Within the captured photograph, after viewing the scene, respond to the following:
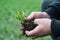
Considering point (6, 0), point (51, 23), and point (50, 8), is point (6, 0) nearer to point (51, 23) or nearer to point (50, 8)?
point (50, 8)

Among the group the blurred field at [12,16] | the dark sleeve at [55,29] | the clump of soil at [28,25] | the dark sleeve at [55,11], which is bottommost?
the dark sleeve at [55,29]

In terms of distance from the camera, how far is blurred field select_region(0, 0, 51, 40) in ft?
10.4

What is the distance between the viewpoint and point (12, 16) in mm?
3705

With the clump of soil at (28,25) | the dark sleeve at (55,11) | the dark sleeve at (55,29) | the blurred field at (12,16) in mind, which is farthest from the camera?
the blurred field at (12,16)

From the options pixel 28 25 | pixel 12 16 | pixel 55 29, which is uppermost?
pixel 12 16

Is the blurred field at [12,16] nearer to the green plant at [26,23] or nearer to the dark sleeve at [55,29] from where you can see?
the green plant at [26,23]

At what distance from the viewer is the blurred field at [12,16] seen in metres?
3.16

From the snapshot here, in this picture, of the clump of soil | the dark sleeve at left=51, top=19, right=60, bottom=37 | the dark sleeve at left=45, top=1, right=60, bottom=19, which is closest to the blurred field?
the dark sleeve at left=45, top=1, right=60, bottom=19

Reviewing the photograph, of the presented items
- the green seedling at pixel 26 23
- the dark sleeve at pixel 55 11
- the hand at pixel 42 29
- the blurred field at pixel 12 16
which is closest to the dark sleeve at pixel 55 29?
the hand at pixel 42 29

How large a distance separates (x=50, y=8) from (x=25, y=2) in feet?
6.74

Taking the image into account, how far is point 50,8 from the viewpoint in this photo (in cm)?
228

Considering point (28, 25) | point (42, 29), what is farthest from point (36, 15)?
point (42, 29)

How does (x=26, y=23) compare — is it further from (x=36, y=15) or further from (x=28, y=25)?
(x=36, y=15)

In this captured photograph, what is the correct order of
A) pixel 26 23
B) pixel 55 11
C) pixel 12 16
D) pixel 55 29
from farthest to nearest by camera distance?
1. pixel 12 16
2. pixel 55 11
3. pixel 26 23
4. pixel 55 29
